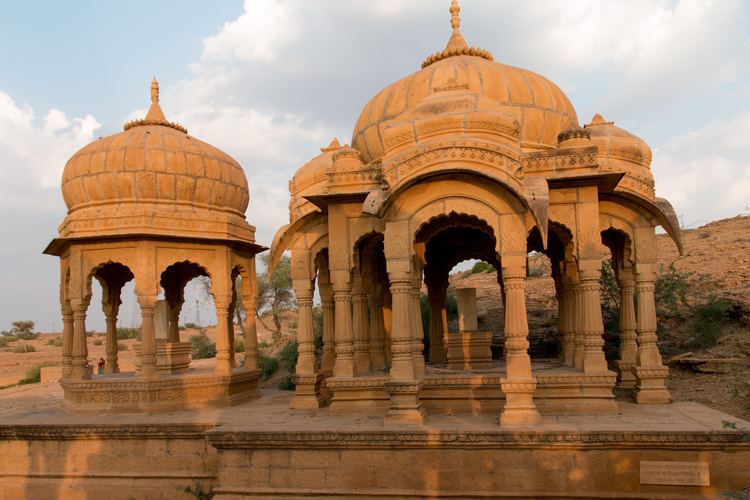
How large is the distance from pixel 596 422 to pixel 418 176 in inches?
161

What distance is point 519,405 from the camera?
810 centimetres

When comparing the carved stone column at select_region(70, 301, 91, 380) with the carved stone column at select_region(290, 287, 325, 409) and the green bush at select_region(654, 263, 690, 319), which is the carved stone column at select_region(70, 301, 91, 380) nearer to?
the carved stone column at select_region(290, 287, 325, 409)

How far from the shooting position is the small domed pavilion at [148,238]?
1195 centimetres

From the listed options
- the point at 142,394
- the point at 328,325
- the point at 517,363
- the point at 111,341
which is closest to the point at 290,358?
the point at 111,341

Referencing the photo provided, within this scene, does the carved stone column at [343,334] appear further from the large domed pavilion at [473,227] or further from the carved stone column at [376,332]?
the carved stone column at [376,332]

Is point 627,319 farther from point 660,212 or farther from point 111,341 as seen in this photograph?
point 111,341

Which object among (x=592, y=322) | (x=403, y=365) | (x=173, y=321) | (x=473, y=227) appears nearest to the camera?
(x=403, y=365)

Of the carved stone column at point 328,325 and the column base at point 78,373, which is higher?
the carved stone column at point 328,325

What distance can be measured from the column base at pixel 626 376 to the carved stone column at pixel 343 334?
4.92 metres

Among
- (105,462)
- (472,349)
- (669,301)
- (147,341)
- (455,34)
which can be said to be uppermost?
(455,34)

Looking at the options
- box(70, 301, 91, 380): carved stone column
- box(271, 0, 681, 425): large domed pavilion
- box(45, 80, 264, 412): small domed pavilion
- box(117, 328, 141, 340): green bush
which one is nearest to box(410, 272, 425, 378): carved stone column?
box(271, 0, 681, 425): large domed pavilion

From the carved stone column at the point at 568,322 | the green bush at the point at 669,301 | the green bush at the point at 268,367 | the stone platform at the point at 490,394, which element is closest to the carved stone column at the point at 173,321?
the green bush at the point at 268,367

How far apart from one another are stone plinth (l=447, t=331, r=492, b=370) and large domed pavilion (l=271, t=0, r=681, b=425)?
3cm

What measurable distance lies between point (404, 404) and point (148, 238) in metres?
6.66
